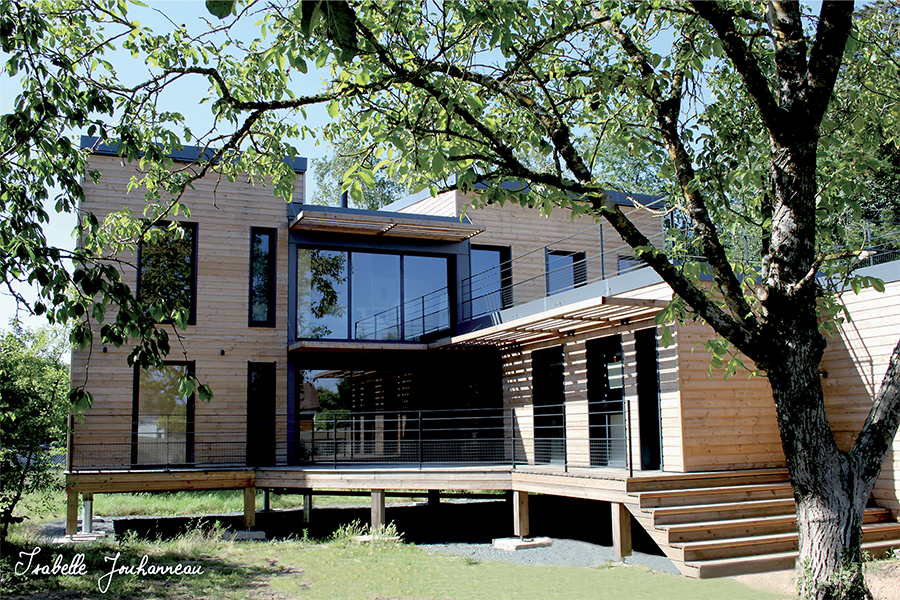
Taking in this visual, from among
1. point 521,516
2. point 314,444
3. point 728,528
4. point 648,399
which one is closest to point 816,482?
point 728,528

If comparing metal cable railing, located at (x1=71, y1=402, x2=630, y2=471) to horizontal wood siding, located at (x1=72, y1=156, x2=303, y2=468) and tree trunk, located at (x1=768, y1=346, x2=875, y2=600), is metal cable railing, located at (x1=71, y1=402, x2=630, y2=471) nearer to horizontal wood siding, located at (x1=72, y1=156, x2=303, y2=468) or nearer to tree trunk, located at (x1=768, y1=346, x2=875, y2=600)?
horizontal wood siding, located at (x1=72, y1=156, x2=303, y2=468)

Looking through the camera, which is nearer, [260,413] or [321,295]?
[260,413]

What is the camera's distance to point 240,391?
14867 mm

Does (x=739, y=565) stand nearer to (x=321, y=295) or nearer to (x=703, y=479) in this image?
(x=703, y=479)

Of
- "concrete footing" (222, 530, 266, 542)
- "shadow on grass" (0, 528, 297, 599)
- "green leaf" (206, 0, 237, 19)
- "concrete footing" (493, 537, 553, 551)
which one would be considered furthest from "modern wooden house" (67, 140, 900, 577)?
"green leaf" (206, 0, 237, 19)

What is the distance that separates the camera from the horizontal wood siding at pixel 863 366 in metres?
10.1

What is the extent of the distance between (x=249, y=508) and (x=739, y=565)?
27.6 ft

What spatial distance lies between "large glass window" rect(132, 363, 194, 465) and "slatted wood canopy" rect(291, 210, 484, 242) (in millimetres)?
3647

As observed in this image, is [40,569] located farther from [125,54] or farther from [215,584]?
[125,54]

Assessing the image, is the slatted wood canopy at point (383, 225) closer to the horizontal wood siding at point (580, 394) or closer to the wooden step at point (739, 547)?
the horizontal wood siding at point (580, 394)

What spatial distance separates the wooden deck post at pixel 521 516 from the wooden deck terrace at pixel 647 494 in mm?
15

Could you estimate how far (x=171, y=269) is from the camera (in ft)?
49.4

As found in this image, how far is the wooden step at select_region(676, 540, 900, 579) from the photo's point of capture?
816cm

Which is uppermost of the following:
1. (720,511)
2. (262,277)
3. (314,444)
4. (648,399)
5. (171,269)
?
(171,269)
